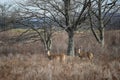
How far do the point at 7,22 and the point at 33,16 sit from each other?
2.10 m

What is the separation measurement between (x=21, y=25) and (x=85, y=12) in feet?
14.7

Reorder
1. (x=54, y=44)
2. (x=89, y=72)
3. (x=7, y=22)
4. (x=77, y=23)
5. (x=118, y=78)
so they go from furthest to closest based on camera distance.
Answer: (x=54, y=44) → (x=7, y=22) → (x=77, y=23) → (x=89, y=72) → (x=118, y=78)

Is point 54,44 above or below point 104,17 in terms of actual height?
below

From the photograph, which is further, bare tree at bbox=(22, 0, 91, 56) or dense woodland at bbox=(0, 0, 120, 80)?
bare tree at bbox=(22, 0, 91, 56)

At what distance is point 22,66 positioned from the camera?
1169 cm

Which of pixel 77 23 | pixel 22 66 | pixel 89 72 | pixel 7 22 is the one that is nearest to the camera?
pixel 89 72

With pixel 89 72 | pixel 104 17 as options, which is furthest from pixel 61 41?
pixel 89 72

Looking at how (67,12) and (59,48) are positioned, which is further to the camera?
(59,48)

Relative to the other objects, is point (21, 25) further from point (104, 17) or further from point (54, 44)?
point (104, 17)

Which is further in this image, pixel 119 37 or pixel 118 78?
pixel 119 37

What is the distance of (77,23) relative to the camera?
57.1ft

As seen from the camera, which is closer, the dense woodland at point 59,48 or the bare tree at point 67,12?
the dense woodland at point 59,48

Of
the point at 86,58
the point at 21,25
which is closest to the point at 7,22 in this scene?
the point at 21,25

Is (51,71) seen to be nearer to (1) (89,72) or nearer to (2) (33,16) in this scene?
(1) (89,72)
